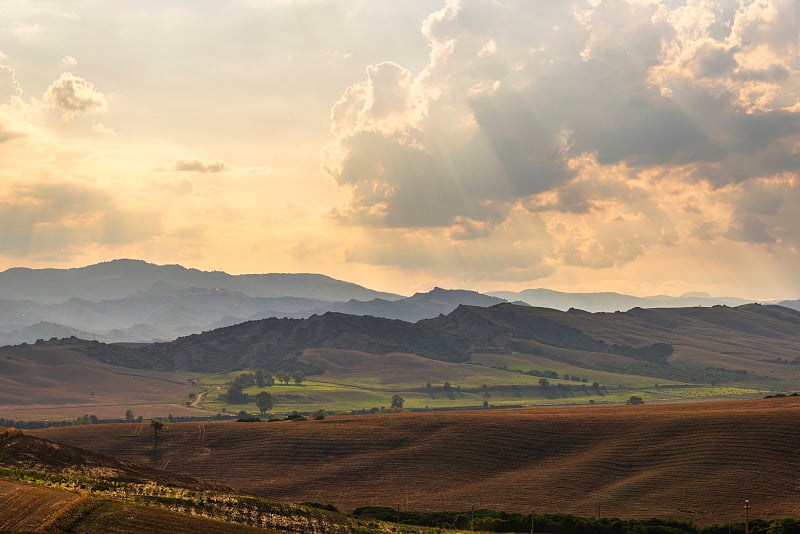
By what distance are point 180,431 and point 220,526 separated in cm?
10180

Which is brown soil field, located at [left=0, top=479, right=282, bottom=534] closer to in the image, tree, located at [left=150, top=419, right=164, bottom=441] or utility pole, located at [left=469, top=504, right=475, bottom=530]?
utility pole, located at [left=469, top=504, right=475, bottom=530]

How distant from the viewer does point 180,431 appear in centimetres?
16588

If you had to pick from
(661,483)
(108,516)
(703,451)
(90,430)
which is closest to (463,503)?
(661,483)

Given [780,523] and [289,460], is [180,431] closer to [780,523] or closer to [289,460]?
[289,460]

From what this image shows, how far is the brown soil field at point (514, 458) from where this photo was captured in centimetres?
10831

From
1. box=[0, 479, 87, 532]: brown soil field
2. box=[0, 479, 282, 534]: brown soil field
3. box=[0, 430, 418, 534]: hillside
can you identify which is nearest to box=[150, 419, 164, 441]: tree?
box=[0, 430, 418, 534]: hillside

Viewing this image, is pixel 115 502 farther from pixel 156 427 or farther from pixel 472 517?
pixel 156 427

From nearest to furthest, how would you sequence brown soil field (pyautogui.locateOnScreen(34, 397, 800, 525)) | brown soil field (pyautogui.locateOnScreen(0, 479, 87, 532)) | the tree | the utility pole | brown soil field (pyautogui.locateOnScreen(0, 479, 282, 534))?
brown soil field (pyautogui.locateOnScreen(0, 479, 87, 532)), brown soil field (pyautogui.locateOnScreen(0, 479, 282, 534)), the utility pole, brown soil field (pyautogui.locateOnScreen(34, 397, 800, 525)), the tree

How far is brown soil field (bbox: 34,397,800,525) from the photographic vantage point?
355 ft

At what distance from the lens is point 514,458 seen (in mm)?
137375

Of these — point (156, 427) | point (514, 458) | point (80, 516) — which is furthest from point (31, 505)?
point (156, 427)

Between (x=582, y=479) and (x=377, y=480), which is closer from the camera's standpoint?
(x=582, y=479)

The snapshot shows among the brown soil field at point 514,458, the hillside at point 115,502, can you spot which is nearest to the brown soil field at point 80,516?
the hillside at point 115,502

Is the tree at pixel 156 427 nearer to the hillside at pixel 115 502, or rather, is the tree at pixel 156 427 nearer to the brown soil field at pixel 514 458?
the brown soil field at pixel 514 458
